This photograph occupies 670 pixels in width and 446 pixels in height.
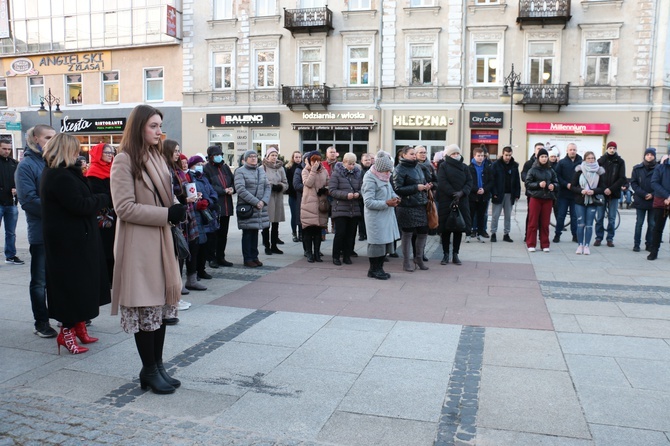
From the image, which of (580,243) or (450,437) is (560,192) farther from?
(450,437)

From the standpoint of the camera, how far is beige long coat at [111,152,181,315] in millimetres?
3967

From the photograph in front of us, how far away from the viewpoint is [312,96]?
2819cm

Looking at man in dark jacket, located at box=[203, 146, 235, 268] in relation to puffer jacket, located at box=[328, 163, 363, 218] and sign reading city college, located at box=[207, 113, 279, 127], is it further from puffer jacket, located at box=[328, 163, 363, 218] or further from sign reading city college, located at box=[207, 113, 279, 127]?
sign reading city college, located at box=[207, 113, 279, 127]

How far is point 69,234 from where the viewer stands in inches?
193

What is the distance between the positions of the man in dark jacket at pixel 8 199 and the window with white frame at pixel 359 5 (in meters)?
21.2

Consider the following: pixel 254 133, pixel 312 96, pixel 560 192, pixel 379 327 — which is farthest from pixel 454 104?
pixel 379 327

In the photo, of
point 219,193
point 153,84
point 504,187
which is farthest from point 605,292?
point 153,84

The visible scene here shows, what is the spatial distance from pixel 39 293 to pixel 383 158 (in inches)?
188

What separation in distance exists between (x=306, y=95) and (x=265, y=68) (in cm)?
295

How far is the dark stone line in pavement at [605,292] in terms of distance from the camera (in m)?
7.32

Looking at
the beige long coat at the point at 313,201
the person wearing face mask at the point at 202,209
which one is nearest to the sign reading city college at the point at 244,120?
the beige long coat at the point at 313,201

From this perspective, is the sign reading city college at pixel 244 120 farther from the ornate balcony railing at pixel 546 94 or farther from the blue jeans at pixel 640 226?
the blue jeans at pixel 640 226

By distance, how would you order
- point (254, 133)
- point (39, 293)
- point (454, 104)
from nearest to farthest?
1. point (39, 293)
2. point (454, 104)
3. point (254, 133)

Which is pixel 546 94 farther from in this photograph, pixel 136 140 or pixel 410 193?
pixel 136 140
